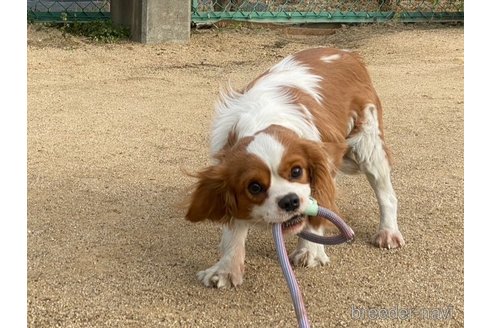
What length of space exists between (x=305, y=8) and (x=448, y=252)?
7.23 meters

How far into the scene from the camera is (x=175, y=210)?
4812 mm

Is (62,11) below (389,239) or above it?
above

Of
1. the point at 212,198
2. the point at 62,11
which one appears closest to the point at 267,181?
the point at 212,198

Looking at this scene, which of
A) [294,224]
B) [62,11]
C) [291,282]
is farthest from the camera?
[62,11]

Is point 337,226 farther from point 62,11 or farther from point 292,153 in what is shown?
point 62,11

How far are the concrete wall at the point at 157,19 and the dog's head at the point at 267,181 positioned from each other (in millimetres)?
5965

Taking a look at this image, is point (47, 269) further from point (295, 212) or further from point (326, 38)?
point (326, 38)

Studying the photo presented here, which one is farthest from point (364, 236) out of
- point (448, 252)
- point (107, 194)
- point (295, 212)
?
point (107, 194)

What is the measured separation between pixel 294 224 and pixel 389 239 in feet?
3.40

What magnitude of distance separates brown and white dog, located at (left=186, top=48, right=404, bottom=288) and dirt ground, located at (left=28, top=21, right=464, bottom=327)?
24 centimetres

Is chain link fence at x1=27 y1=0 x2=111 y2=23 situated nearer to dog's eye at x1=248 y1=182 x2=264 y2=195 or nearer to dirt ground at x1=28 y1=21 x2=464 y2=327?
dirt ground at x1=28 y1=21 x2=464 y2=327

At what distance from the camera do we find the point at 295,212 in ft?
11.1

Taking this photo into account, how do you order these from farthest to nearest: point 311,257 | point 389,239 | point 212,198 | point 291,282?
point 389,239, point 311,257, point 212,198, point 291,282

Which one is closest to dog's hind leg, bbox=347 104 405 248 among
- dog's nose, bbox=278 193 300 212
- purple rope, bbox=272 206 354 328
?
purple rope, bbox=272 206 354 328
